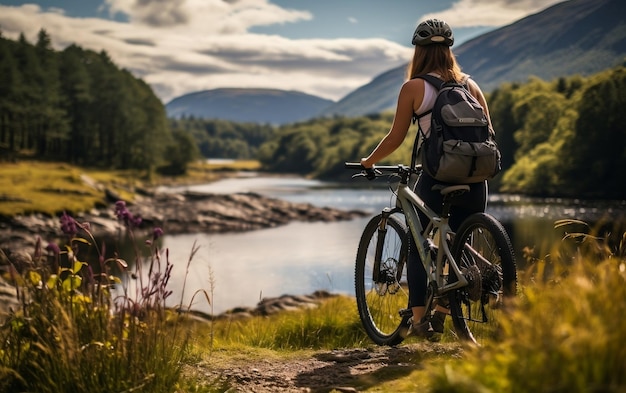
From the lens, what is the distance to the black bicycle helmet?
15.2ft

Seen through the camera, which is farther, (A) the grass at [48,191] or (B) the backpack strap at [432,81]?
(A) the grass at [48,191]

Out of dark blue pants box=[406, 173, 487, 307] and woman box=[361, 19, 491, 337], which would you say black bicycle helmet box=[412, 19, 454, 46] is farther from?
dark blue pants box=[406, 173, 487, 307]

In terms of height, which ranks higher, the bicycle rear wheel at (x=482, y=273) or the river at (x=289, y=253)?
the bicycle rear wheel at (x=482, y=273)

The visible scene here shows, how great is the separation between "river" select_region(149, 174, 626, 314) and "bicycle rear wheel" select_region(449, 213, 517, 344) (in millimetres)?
8180

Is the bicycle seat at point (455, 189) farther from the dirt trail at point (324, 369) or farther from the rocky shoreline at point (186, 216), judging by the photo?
the rocky shoreline at point (186, 216)

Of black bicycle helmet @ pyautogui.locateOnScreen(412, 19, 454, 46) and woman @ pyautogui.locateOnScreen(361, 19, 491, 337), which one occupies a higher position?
black bicycle helmet @ pyautogui.locateOnScreen(412, 19, 454, 46)

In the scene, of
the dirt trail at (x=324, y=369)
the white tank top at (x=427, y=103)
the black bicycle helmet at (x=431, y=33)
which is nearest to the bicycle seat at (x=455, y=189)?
the white tank top at (x=427, y=103)

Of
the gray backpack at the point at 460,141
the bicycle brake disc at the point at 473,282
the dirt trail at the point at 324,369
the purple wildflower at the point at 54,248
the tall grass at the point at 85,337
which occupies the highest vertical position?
the gray backpack at the point at 460,141

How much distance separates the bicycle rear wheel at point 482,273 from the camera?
3959mm

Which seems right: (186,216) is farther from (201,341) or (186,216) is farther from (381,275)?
(381,275)

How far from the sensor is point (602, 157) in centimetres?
6041

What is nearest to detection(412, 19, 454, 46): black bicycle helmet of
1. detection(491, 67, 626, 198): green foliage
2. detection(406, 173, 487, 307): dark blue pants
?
detection(406, 173, 487, 307): dark blue pants

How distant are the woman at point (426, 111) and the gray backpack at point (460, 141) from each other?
0.21 metres

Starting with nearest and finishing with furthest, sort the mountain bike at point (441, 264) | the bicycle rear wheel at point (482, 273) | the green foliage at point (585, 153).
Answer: the bicycle rear wheel at point (482, 273) < the mountain bike at point (441, 264) < the green foliage at point (585, 153)
